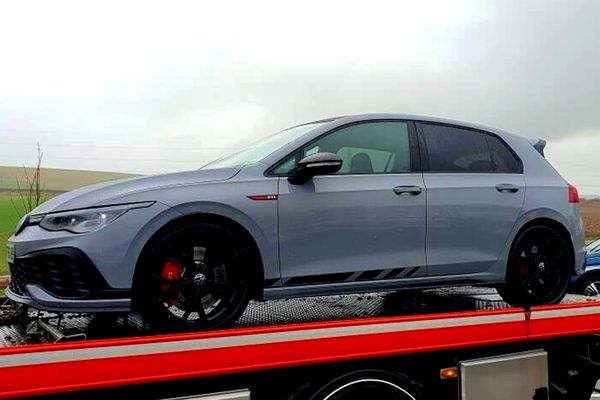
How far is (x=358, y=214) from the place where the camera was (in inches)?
145

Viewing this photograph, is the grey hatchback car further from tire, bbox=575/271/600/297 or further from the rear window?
tire, bbox=575/271/600/297

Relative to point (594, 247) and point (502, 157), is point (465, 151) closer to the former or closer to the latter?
point (502, 157)

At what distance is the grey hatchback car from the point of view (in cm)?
310

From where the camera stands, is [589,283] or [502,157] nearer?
[502,157]

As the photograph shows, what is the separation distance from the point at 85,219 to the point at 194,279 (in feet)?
2.08

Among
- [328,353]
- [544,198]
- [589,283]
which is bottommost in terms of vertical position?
[589,283]

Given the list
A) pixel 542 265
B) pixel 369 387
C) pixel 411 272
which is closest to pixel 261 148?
pixel 411 272

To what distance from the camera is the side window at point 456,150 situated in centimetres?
420

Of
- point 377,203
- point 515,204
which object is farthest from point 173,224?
point 515,204

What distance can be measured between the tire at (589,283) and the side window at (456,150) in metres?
4.34

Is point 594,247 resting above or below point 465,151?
below

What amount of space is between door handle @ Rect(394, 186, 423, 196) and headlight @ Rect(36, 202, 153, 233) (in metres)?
1.59

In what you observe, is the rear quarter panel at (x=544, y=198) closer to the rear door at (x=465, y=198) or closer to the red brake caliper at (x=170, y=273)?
the rear door at (x=465, y=198)

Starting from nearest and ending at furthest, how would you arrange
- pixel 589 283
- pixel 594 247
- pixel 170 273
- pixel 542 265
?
pixel 170 273, pixel 542 265, pixel 589 283, pixel 594 247
